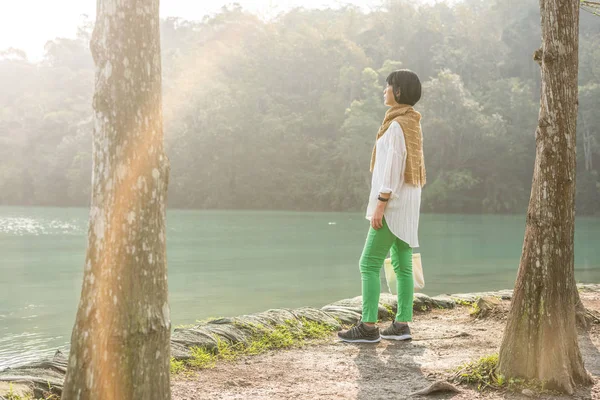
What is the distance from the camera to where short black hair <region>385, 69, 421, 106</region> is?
168 inches

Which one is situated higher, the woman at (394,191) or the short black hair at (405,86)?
the short black hair at (405,86)

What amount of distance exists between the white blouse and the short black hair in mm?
190

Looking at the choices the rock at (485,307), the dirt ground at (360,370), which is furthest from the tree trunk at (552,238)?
the rock at (485,307)

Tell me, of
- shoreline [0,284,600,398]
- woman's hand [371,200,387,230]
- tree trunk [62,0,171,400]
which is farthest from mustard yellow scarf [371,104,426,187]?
tree trunk [62,0,171,400]

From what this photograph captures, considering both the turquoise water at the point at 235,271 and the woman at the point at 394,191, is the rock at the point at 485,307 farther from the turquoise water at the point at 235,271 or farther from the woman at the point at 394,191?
the turquoise water at the point at 235,271

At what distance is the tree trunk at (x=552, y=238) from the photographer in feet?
10.7

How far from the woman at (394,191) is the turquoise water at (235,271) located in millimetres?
3572

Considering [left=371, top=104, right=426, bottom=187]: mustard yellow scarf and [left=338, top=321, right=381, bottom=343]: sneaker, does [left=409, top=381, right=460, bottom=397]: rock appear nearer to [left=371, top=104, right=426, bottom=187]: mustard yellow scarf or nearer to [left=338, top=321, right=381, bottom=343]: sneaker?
[left=338, top=321, right=381, bottom=343]: sneaker

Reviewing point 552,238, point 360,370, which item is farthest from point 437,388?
point 552,238

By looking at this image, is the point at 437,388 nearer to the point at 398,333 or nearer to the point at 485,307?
the point at 398,333

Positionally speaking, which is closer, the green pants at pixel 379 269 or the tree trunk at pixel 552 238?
the tree trunk at pixel 552 238

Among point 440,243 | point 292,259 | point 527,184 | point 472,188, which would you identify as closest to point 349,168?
point 472,188

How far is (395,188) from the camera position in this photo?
417cm

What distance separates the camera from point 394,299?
5.78 meters
